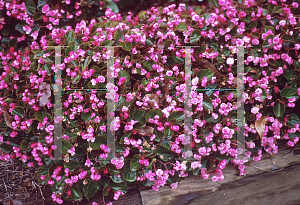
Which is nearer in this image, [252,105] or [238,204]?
[252,105]

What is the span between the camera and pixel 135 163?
53.2 inches

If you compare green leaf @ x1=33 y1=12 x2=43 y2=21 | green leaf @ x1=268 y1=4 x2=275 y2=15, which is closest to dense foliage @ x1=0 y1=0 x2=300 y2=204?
green leaf @ x1=268 y1=4 x2=275 y2=15

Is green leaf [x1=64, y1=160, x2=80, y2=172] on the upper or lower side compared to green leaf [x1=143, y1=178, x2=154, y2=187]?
upper

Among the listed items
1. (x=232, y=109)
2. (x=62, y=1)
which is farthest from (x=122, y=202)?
(x=62, y=1)

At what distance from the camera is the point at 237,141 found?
59.2 inches

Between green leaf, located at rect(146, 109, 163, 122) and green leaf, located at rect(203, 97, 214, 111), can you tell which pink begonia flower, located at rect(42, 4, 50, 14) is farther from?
green leaf, located at rect(203, 97, 214, 111)

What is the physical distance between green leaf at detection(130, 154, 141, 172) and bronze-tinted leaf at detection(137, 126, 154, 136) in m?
0.15

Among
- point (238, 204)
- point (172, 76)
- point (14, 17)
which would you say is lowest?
point (238, 204)

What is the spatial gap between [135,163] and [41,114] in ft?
2.18

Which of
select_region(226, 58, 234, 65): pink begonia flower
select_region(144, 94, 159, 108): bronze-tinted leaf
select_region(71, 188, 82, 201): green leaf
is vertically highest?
select_region(226, 58, 234, 65): pink begonia flower

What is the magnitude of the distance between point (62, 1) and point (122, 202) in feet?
5.44

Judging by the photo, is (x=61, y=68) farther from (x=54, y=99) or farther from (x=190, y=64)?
(x=190, y=64)

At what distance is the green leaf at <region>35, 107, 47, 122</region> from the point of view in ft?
4.45

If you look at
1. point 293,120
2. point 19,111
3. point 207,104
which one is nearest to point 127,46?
point 207,104
